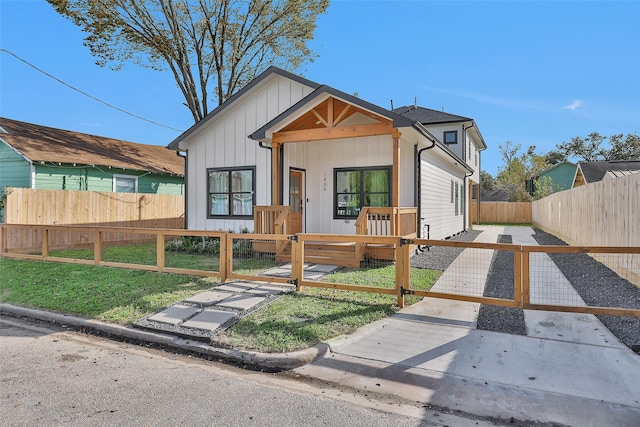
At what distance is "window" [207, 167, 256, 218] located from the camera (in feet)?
38.1

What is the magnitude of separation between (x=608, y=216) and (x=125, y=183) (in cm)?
1691

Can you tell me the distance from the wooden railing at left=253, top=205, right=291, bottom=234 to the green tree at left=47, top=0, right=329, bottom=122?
35.1 feet

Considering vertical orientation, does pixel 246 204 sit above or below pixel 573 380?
above

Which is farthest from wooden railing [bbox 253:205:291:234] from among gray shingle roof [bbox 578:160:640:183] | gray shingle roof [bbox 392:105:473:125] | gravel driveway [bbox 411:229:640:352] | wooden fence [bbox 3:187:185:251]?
gray shingle roof [bbox 578:160:640:183]

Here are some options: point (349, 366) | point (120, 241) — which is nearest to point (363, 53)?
point (120, 241)

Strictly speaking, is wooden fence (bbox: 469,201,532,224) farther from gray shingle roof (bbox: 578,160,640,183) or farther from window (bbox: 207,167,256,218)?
window (bbox: 207,167,256,218)

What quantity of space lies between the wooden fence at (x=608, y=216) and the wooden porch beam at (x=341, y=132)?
15.1ft

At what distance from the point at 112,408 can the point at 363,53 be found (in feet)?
57.1

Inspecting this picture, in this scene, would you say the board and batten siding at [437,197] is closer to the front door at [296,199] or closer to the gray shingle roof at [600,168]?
the front door at [296,199]

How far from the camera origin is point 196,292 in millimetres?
6207

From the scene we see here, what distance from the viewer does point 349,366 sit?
3.76m

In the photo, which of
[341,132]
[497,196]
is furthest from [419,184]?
[497,196]

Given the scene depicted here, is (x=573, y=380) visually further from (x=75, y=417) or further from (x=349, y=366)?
(x=75, y=417)

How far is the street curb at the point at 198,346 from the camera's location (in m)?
3.86
